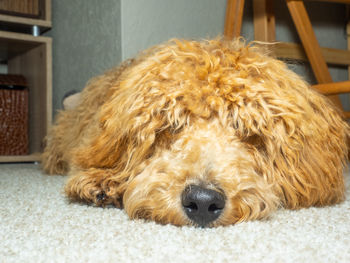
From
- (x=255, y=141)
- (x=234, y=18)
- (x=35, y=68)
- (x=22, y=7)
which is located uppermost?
(x=22, y=7)

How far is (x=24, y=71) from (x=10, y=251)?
2658mm

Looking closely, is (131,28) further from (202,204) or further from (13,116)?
(202,204)

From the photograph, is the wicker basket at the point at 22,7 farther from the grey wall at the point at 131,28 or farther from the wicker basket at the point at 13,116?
the wicker basket at the point at 13,116

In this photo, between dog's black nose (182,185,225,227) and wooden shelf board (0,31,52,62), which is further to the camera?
wooden shelf board (0,31,52,62)

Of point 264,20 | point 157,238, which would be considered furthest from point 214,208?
point 264,20

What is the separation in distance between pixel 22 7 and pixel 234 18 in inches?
56.8

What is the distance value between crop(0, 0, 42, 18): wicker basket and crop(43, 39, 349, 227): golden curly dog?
1844mm

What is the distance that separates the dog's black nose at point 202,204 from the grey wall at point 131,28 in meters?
1.45

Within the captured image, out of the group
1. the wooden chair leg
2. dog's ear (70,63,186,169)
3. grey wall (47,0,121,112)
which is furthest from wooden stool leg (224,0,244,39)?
dog's ear (70,63,186,169)

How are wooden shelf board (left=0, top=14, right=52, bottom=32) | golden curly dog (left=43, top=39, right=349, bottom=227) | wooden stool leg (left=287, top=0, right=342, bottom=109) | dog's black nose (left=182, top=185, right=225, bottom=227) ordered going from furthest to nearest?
wooden shelf board (left=0, top=14, right=52, bottom=32) < wooden stool leg (left=287, top=0, right=342, bottom=109) < golden curly dog (left=43, top=39, right=349, bottom=227) < dog's black nose (left=182, top=185, right=225, bottom=227)

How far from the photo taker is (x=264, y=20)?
2.51 metres

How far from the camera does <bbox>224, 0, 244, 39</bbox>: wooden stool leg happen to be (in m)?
2.13

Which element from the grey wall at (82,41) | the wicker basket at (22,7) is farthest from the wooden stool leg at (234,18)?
the wicker basket at (22,7)

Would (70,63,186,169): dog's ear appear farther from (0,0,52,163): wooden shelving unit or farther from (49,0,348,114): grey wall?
(0,0,52,163): wooden shelving unit
